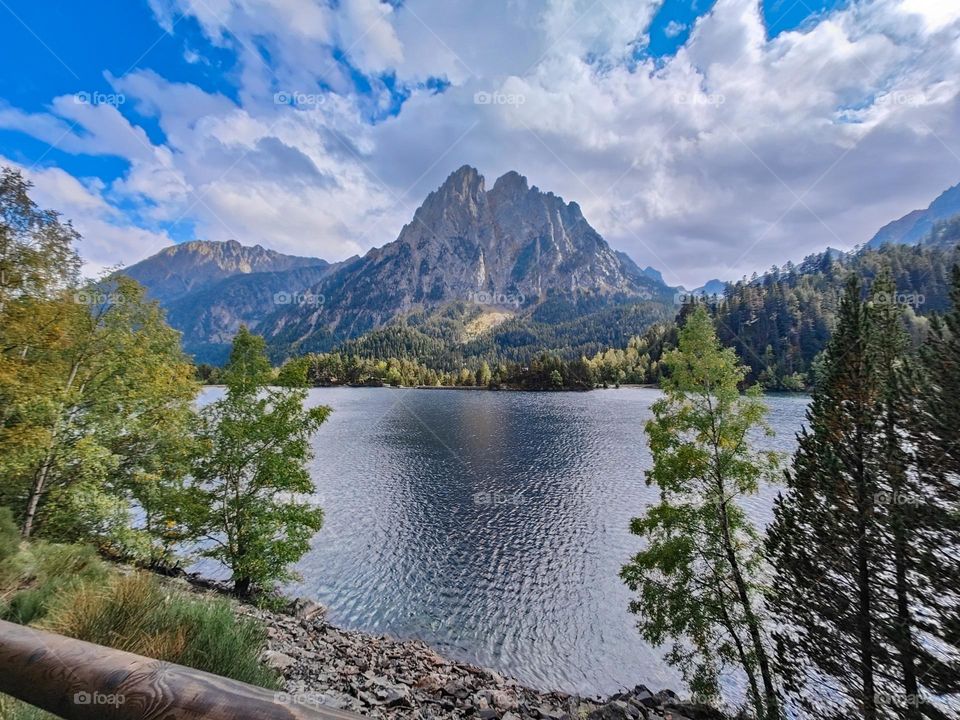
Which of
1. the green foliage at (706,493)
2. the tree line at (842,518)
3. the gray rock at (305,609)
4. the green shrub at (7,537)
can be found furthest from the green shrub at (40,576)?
the tree line at (842,518)

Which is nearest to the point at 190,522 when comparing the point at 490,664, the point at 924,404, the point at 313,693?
the point at 313,693

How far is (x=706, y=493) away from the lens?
1644 cm

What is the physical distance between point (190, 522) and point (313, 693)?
39.2ft

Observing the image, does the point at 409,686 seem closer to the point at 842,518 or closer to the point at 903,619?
the point at 903,619

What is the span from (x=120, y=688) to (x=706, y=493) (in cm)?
1796

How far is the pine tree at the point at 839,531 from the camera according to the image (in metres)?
13.4

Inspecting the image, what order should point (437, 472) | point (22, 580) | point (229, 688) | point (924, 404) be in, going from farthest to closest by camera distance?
point (437, 472) → point (924, 404) → point (22, 580) → point (229, 688)

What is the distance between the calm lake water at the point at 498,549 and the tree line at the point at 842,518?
590cm

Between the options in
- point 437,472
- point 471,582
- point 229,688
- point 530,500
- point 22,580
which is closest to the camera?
point 229,688

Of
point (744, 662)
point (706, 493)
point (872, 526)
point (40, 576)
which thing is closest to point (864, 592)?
point (872, 526)

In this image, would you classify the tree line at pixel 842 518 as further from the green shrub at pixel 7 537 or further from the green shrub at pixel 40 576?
the green shrub at pixel 7 537

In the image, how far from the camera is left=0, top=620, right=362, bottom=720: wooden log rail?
2078mm

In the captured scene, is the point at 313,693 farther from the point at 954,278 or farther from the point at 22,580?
the point at 954,278

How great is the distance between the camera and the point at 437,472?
51.8 meters
